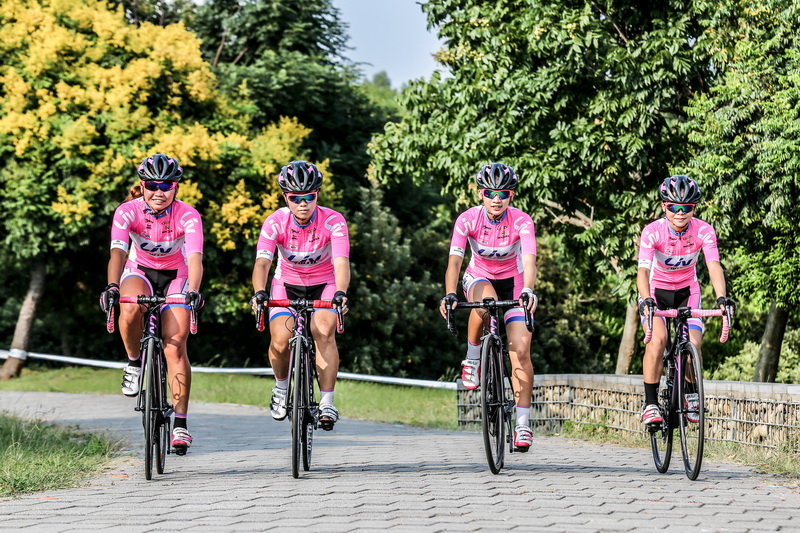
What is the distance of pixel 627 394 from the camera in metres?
12.8

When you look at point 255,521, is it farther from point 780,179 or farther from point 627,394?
point 780,179

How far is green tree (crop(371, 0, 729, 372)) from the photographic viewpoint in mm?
20859

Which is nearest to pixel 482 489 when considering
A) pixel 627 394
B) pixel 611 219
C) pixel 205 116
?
pixel 627 394

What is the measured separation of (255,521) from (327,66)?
3232 cm

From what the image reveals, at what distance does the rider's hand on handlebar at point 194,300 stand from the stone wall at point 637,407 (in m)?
5.77

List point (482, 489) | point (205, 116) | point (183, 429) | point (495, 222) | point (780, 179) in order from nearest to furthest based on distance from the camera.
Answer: point (482, 489)
point (183, 429)
point (495, 222)
point (780, 179)
point (205, 116)

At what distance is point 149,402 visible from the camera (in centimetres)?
817

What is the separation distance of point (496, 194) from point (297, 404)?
→ 2379 mm

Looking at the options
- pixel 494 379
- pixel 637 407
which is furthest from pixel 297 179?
pixel 637 407

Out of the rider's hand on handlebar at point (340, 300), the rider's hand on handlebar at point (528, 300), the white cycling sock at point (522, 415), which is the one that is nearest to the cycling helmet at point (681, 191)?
the rider's hand on handlebar at point (528, 300)

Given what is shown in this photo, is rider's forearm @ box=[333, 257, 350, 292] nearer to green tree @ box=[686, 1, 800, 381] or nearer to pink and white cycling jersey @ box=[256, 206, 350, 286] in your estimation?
pink and white cycling jersey @ box=[256, 206, 350, 286]

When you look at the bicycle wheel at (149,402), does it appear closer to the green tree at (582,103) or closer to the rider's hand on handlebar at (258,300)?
the rider's hand on handlebar at (258,300)

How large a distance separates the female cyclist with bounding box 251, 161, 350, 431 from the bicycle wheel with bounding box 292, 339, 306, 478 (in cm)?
25

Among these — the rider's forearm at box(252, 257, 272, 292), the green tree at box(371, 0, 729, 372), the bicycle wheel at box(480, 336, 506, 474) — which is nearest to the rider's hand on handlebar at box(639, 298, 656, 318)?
the bicycle wheel at box(480, 336, 506, 474)
